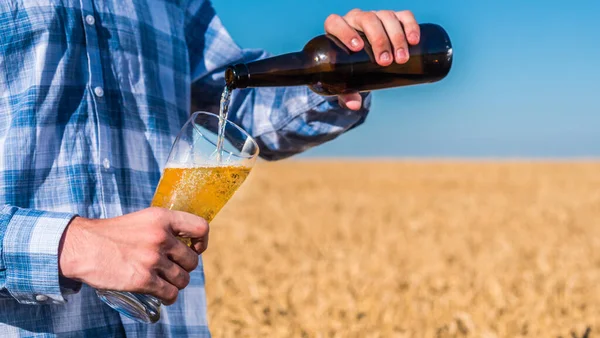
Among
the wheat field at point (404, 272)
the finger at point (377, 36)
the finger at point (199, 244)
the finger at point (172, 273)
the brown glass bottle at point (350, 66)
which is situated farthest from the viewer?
the wheat field at point (404, 272)

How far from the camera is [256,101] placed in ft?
7.52

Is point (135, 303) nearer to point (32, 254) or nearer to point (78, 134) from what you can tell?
point (32, 254)

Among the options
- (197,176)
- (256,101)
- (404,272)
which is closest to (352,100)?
(256,101)

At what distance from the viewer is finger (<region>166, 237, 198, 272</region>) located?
1409mm

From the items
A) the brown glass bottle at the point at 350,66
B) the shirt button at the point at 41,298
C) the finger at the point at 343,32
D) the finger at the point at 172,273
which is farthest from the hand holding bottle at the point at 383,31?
the shirt button at the point at 41,298

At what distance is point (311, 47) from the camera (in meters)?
2.02

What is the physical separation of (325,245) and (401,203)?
574 centimetres

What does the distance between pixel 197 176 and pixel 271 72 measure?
466 millimetres

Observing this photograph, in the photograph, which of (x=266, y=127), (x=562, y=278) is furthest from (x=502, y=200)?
(x=266, y=127)

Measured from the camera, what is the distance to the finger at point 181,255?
141cm

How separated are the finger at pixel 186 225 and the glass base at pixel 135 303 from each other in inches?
7.3

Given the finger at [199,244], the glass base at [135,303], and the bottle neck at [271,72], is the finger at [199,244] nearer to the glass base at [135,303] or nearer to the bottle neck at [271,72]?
the glass base at [135,303]

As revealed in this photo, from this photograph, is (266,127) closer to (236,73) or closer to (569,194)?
(236,73)

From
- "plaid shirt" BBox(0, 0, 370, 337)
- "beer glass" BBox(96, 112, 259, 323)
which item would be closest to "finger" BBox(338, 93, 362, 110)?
"plaid shirt" BBox(0, 0, 370, 337)
